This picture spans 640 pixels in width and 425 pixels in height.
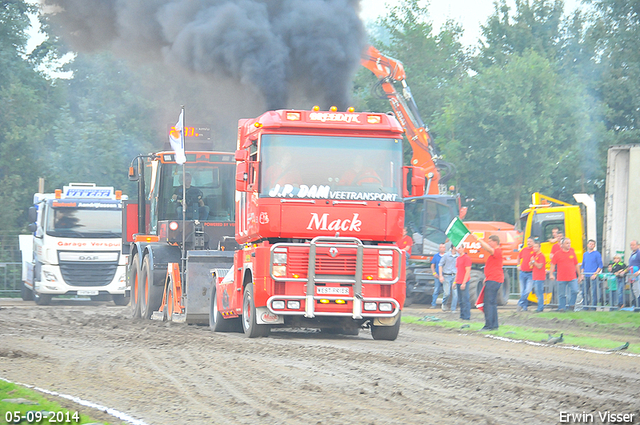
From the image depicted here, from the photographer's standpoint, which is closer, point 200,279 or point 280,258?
point 280,258

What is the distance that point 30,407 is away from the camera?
7.83 meters

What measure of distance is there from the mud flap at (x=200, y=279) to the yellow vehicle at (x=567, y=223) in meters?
11.7

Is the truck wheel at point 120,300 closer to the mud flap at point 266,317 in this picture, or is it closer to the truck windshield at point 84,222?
the truck windshield at point 84,222

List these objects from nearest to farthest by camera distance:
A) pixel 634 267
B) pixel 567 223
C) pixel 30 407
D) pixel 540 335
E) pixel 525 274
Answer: pixel 30 407 < pixel 540 335 < pixel 634 267 < pixel 525 274 < pixel 567 223

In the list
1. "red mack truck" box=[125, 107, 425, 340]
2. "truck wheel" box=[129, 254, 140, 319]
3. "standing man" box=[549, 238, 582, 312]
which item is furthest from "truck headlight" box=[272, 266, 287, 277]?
"standing man" box=[549, 238, 582, 312]

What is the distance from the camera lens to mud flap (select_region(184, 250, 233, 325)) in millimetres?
17531

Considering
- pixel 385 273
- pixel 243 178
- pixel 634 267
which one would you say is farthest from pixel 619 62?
pixel 243 178

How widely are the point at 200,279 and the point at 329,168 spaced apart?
447 cm

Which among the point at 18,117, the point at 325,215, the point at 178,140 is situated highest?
the point at 18,117

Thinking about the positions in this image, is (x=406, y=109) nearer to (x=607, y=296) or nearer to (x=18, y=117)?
(x=607, y=296)

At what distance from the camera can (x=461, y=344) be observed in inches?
570

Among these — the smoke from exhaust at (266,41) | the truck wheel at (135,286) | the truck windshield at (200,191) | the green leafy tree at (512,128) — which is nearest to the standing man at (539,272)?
the smoke from exhaust at (266,41)

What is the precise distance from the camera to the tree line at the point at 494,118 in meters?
39.0

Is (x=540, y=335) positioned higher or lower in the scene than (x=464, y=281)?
lower
